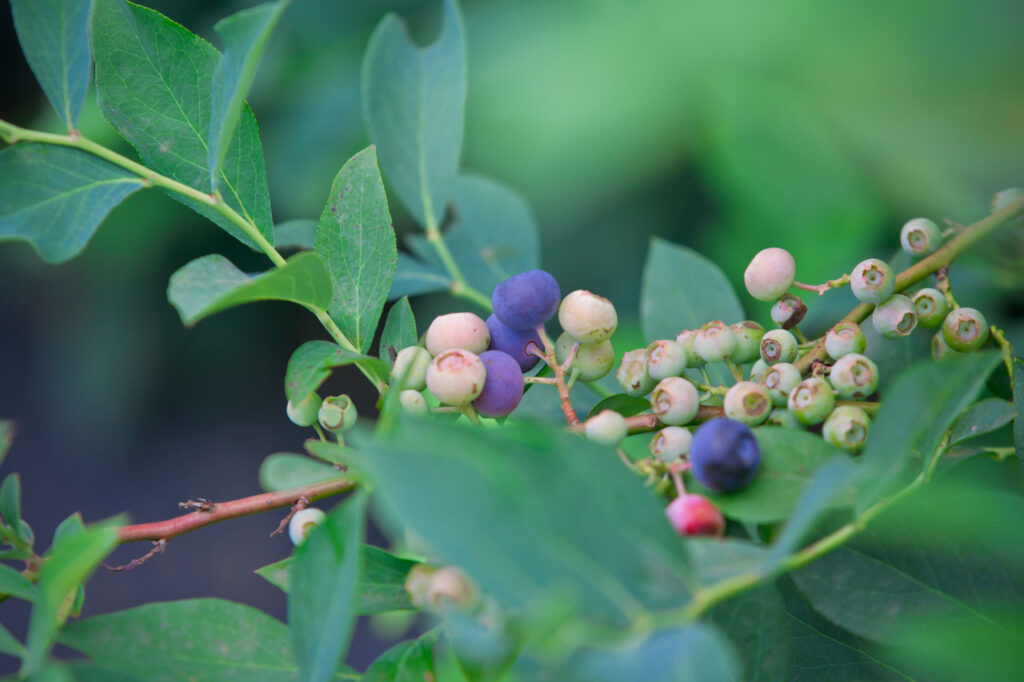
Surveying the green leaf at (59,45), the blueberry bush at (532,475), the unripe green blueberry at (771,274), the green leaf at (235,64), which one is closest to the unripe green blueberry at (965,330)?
the blueberry bush at (532,475)

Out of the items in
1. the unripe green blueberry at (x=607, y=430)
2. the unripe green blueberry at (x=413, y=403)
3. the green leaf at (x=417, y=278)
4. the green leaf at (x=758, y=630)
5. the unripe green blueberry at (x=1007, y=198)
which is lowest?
the green leaf at (x=758, y=630)

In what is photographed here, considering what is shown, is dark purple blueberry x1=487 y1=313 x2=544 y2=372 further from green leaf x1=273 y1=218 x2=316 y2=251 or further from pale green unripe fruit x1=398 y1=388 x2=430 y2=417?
green leaf x1=273 y1=218 x2=316 y2=251

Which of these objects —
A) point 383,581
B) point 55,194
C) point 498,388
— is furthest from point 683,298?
point 55,194

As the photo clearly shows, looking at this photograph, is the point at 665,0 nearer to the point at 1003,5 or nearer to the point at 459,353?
the point at 1003,5

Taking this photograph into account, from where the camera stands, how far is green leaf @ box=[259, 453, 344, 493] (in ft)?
1.13

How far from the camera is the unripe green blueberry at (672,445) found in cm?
46

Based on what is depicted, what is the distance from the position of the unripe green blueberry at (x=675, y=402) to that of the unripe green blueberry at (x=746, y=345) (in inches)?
2.3

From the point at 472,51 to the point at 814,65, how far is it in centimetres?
80

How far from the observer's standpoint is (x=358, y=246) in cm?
53

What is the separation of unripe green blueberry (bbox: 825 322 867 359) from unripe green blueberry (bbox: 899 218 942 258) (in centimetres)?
11

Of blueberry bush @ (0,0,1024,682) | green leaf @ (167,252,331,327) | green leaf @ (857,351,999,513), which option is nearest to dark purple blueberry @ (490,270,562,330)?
blueberry bush @ (0,0,1024,682)

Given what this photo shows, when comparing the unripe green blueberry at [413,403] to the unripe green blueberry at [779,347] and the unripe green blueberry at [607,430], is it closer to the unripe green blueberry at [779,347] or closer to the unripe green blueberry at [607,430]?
the unripe green blueberry at [607,430]

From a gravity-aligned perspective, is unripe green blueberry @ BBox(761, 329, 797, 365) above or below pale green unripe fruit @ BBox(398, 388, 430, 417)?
above

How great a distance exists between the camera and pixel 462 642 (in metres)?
0.31
